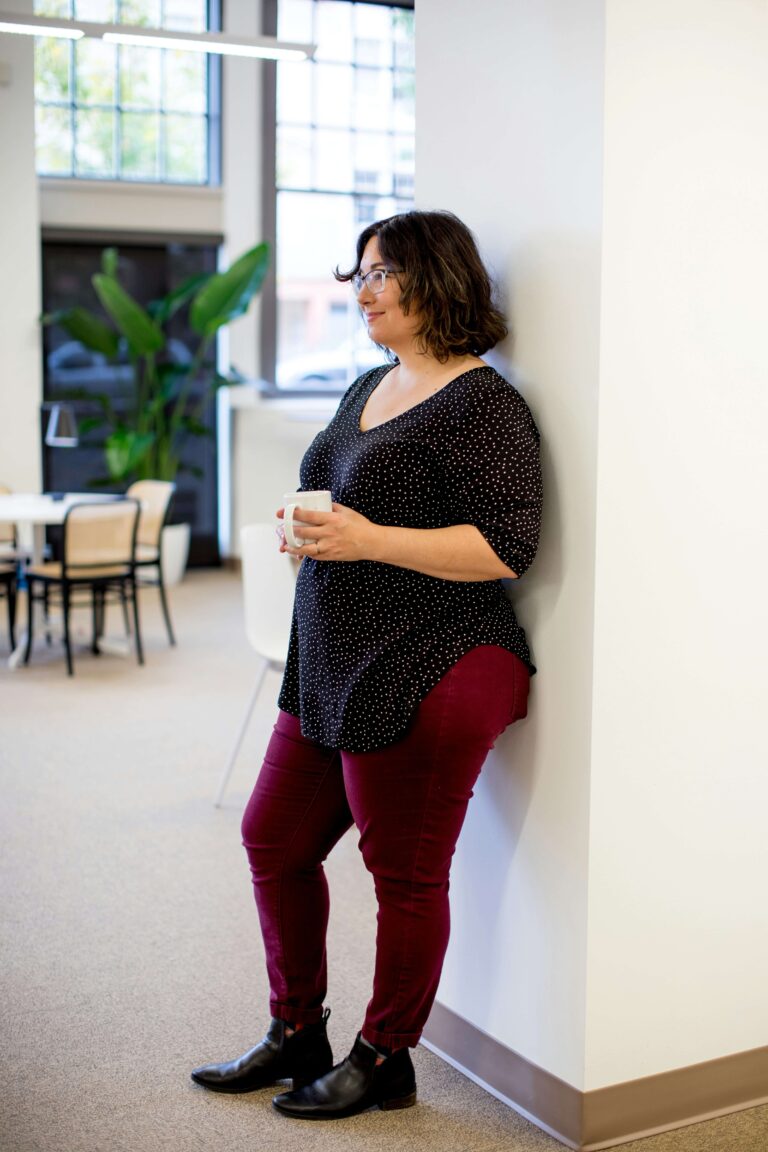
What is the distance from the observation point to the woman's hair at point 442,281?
2.17 meters

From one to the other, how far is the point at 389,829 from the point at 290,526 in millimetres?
532

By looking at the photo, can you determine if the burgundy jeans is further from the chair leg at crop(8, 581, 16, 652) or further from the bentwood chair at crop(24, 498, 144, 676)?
the chair leg at crop(8, 581, 16, 652)

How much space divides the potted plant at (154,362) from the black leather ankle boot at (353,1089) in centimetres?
647

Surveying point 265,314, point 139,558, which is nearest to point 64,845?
point 139,558

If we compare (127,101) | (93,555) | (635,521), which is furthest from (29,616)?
(635,521)

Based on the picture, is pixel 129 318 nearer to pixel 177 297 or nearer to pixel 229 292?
pixel 177 297

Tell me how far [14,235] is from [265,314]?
1.87 meters

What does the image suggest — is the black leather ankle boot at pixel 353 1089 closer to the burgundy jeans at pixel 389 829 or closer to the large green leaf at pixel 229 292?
the burgundy jeans at pixel 389 829

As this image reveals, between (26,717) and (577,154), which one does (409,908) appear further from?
(26,717)

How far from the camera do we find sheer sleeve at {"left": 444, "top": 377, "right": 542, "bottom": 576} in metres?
2.10

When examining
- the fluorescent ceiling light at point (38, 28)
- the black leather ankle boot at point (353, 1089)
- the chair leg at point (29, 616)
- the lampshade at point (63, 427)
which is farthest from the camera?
the lampshade at point (63, 427)

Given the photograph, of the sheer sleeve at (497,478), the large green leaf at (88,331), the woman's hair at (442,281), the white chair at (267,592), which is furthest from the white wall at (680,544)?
the large green leaf at (88,331)

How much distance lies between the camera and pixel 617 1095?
7.21ft

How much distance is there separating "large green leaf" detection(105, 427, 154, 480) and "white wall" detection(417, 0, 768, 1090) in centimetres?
626
